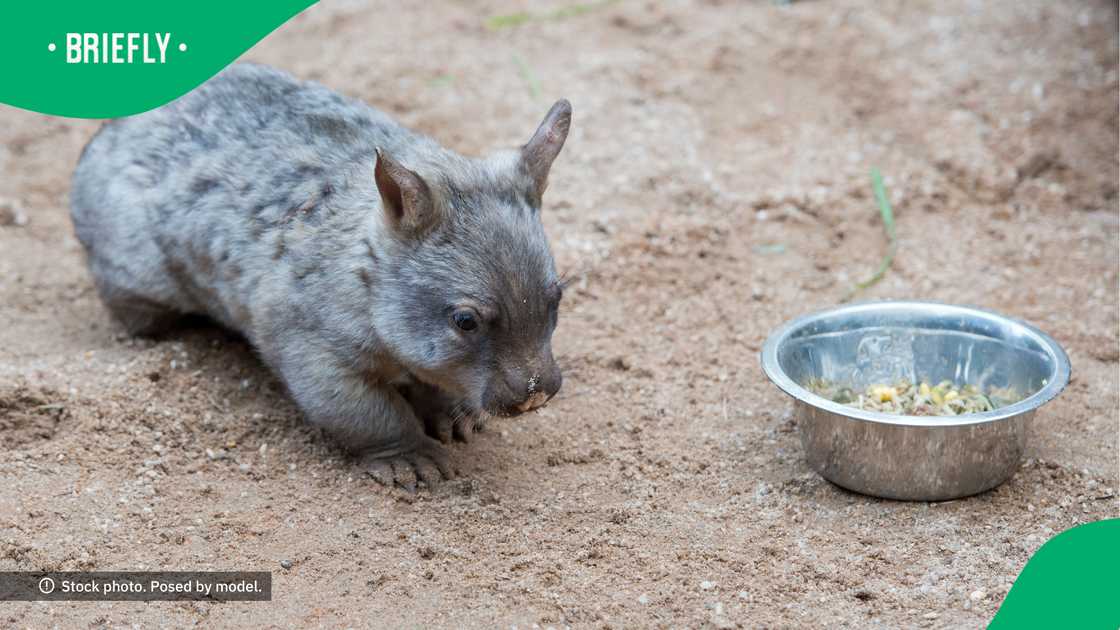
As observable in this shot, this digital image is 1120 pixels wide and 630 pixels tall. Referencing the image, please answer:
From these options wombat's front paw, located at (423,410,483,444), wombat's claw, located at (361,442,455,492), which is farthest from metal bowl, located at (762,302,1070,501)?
wombat's claw, located at (361,442,455,492)

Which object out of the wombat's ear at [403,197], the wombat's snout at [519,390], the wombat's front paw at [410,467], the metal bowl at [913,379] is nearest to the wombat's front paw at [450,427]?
the wombat's front paw at [410,467]

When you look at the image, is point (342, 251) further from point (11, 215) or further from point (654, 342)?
point (11, 215)

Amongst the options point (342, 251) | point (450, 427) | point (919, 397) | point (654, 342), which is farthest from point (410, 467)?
point (919, 397)

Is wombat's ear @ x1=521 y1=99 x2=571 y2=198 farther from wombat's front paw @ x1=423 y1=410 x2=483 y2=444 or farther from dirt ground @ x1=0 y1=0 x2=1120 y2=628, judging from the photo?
dirt ground @ x1=0 y1=0 x2=1120 y2=628

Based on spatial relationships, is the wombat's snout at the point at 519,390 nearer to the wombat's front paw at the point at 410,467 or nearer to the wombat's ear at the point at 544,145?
the wombat's front paw at the point at 410,467

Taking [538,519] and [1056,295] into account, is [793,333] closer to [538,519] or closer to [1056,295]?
[538,519]

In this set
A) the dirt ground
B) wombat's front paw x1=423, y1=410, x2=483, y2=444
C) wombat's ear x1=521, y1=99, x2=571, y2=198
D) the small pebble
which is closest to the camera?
the dirt ground
